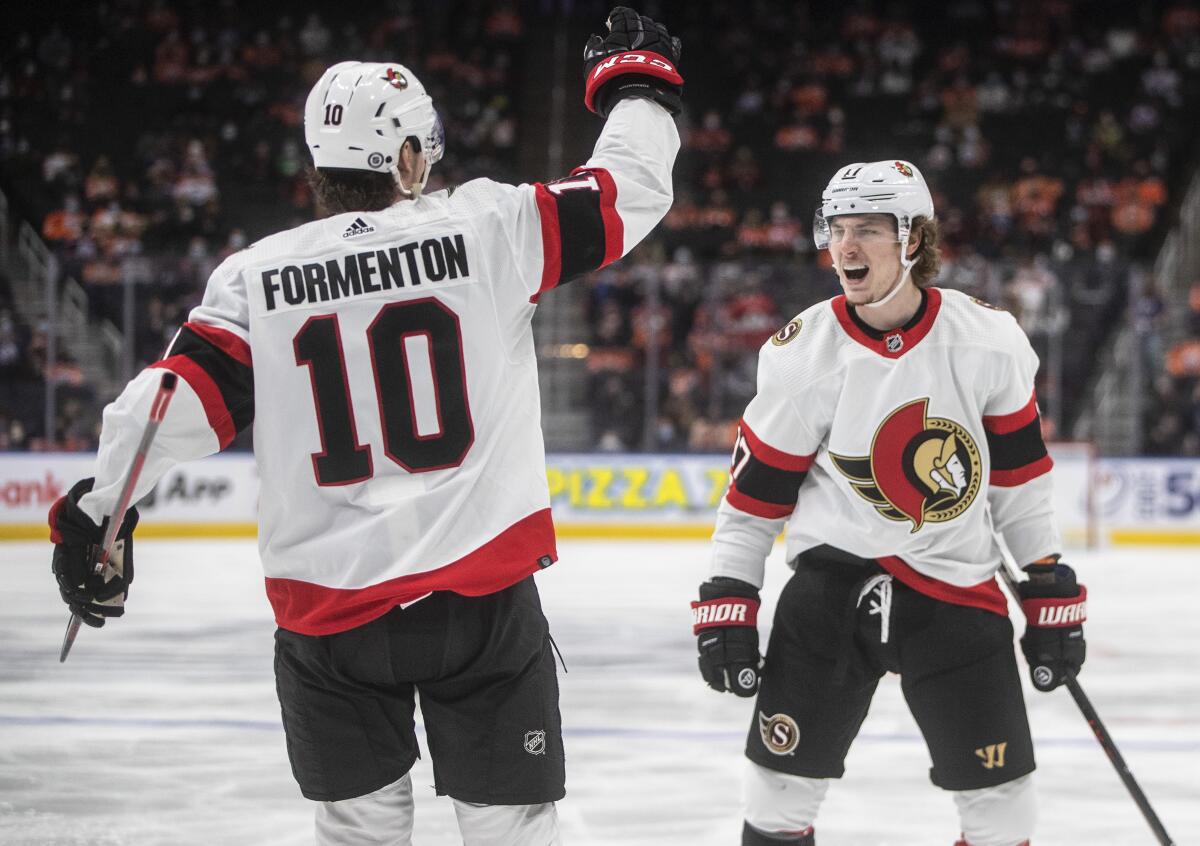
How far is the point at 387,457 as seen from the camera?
1.84 meters

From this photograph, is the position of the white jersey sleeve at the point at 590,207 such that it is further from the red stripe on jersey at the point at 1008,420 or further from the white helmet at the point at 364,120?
the red stripe on jersey at the point at 1008,420

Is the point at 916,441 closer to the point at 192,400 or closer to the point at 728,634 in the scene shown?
the point at 728,634

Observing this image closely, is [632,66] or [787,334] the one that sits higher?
[632,66]

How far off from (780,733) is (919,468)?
468 millimetres

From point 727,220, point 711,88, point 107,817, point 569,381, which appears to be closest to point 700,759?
point 107,817

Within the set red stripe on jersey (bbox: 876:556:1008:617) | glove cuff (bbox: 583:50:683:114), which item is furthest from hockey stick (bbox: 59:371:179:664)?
red stripe on jersey (bbox: 876:556:1008:617)

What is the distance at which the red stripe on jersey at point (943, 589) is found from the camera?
7.54 ft

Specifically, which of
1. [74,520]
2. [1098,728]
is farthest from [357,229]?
[1098,728]

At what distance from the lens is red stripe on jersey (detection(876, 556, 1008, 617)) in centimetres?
230

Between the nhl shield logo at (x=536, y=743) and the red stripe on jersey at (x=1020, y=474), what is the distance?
89 cm

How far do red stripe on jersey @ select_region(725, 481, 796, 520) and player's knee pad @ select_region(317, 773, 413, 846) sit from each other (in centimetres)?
78

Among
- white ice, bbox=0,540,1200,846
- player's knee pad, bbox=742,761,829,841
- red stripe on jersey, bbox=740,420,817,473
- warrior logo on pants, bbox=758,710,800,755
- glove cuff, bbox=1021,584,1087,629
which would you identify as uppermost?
red stripe on jersey, bbox=740,420,817,473

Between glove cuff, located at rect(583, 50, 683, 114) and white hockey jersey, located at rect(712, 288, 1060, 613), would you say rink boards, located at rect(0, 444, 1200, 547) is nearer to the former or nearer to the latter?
white hockey jersey, located at rect(712, 288, 1060, 613)

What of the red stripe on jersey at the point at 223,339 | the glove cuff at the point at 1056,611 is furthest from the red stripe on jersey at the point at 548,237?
the glove cuff at the point at 1056,611
